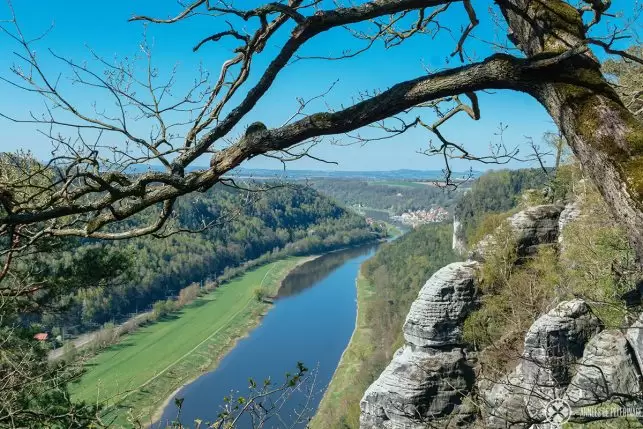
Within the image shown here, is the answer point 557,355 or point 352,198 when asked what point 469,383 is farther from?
point 352,198

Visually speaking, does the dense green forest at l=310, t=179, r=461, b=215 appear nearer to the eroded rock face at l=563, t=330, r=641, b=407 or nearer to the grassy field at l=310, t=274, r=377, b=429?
the grassy field at l=310, t=274, r=377, b=429

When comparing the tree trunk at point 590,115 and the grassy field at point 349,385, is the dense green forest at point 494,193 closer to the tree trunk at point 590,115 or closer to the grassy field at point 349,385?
the grassy field at point 349,385

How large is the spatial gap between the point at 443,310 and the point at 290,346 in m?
21.7

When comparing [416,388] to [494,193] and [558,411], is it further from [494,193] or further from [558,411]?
[494,193]

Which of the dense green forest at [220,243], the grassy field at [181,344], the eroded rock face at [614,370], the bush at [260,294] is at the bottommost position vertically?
the grassy field at [181,344]

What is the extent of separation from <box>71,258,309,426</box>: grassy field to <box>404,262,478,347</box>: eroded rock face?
13.4 metres

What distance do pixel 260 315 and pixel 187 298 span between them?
10.8m

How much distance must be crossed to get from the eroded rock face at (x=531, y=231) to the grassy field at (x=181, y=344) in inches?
567

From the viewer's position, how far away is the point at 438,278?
899 centimetres

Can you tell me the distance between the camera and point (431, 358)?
8.64 meters

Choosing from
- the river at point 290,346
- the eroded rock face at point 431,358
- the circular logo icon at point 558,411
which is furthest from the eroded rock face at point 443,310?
the circular logo icon at point 558,411

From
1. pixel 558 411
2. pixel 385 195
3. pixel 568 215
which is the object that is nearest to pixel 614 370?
pixel 558 411

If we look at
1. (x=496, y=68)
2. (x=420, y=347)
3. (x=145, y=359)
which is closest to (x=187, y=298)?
(x=145, y=359)

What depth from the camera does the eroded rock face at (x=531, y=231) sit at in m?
9.64
